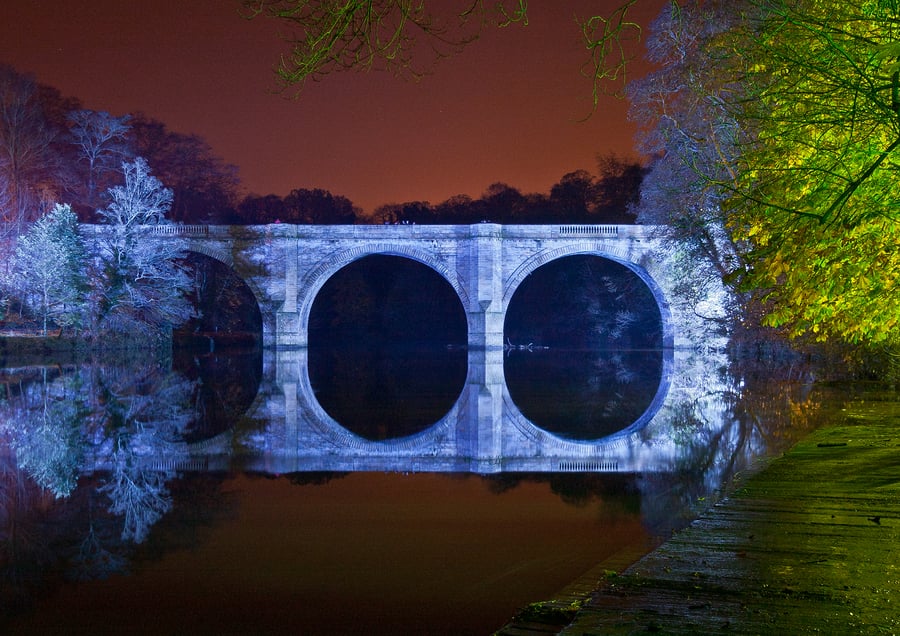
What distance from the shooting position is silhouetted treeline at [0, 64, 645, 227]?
3569cm

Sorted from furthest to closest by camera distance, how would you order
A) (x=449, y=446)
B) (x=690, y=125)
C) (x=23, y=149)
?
(x=23, y=149), (x=690, y=125), (x=449, y=446)

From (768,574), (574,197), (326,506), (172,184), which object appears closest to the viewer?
(768,574)

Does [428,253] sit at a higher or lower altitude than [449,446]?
higher

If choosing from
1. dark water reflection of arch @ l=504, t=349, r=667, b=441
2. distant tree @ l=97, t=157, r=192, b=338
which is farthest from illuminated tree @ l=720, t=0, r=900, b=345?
distant tree @ l=97, t=157, r=192, b=338

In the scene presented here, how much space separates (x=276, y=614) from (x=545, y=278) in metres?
48.9

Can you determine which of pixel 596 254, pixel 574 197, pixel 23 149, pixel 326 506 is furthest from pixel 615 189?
pixel 326 506

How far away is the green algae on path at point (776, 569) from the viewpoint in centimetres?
335

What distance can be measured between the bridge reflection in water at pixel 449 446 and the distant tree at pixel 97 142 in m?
25.8

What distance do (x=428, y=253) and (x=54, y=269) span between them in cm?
1429

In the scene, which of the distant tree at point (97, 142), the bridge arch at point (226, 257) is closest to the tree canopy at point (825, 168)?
the bridge arch at point (226, 257)

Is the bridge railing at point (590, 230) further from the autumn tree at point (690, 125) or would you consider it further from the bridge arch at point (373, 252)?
the autumn tree at point (690, 125)

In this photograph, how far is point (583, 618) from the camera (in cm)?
349

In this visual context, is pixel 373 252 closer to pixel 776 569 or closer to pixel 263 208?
pixel 263 208

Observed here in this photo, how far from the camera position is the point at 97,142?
38.0m
